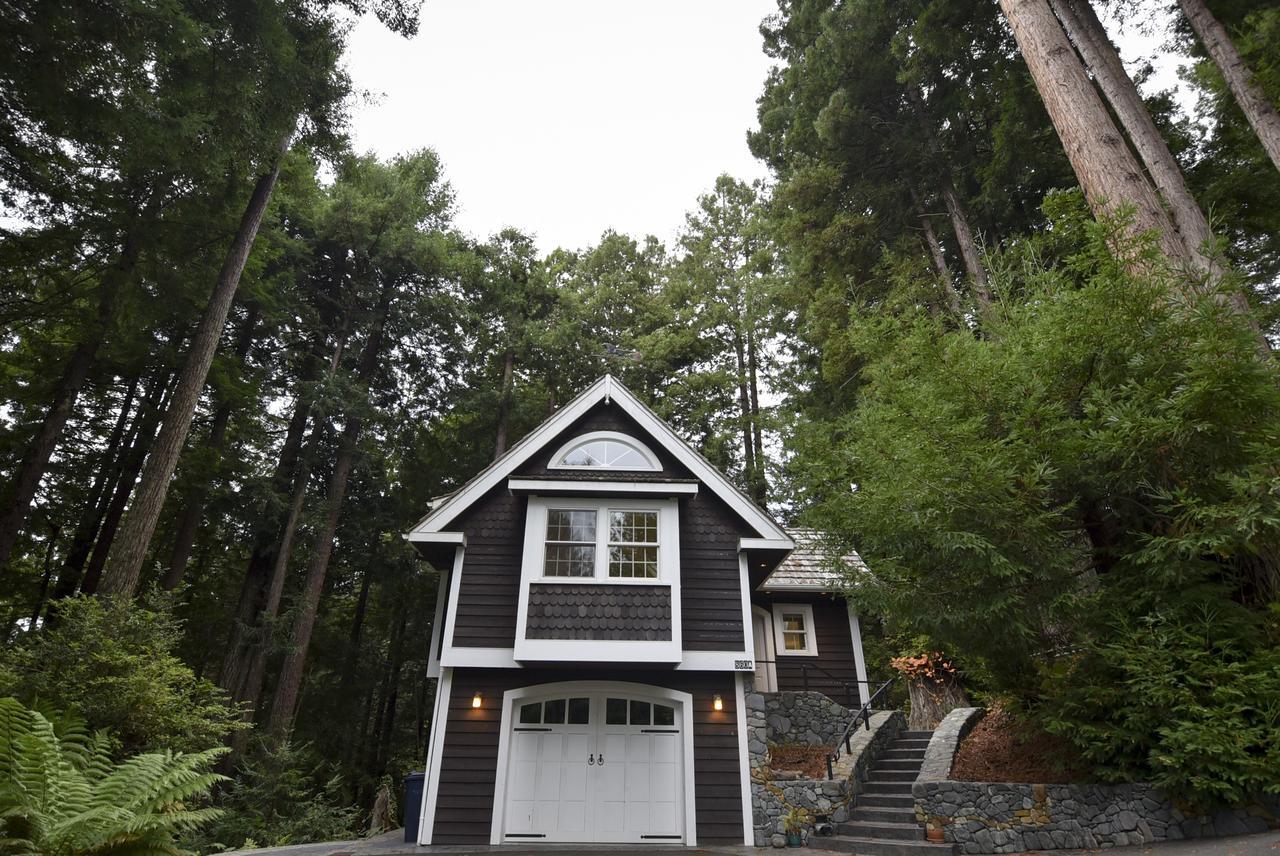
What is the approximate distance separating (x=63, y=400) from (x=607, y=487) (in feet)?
33.6

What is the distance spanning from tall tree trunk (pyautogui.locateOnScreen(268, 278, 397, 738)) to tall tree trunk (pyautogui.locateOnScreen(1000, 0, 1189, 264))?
581 inches

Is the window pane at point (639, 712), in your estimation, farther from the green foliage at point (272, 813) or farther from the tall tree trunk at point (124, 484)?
the tall tree trunk at point (124, 484)

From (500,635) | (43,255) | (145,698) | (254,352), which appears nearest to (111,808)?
(145,698)

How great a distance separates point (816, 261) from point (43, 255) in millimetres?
15100

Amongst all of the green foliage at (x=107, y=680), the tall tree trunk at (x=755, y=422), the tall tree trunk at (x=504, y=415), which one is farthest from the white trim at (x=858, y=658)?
the tall tree trunk at (x=504, y=415)

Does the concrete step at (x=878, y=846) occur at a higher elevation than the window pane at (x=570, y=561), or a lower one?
lower

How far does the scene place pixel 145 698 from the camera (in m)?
6.17

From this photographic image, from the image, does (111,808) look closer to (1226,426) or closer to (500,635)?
(500,635)

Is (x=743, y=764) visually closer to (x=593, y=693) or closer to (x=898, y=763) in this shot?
(x=593, y=693)

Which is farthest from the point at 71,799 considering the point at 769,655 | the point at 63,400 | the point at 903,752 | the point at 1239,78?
the point at 1239,78

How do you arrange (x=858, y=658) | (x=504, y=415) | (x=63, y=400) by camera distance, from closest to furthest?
1. (x=63, y=400)
2. (x=858, y=658)
3. (x=504, y=415)

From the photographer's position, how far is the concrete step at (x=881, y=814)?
7.53m

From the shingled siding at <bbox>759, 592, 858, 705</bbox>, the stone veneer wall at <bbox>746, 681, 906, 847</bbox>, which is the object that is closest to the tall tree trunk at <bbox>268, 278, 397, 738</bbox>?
the stone veneer wall at <bbox>746, 681, 906, 847</bbox>

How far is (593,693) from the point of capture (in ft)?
29.9
